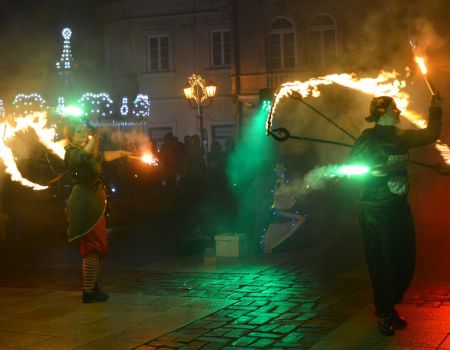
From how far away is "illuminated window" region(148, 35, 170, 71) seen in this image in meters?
31.0

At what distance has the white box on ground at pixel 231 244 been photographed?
10.3m

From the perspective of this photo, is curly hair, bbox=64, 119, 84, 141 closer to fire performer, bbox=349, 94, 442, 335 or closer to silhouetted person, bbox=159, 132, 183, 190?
fire performer, bbox=349, 94, 442, 335

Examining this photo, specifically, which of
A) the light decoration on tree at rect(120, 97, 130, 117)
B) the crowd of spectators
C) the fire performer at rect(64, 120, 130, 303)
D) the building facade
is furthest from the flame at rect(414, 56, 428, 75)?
the light decoration on tree at rect(120, 97, 130, 117)

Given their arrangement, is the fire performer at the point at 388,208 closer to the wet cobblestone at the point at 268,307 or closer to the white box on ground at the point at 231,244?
the wet cobblestone at the point at 268,307

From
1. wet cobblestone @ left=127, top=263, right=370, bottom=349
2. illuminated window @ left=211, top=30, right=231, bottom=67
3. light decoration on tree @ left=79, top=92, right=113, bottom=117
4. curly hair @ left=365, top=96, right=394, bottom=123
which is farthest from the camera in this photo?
illuminated window @ left=211, top=30, right=231, bottom=67

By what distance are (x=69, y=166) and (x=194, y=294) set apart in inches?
73.6

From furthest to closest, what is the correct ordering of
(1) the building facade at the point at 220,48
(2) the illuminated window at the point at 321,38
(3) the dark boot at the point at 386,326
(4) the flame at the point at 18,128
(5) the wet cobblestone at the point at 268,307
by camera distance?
(1) the building facade at the point at 220,48, (2) the illuminated window at the point at 321,38, (4) the flame at the point at 18,128, (5) the wet cobblestone at the point at 268,307, (3) the dark boot at the point at 386,326

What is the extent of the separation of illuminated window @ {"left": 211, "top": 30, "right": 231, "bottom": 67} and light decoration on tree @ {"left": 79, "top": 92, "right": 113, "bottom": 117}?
7.03 m

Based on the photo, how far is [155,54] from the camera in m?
31.1

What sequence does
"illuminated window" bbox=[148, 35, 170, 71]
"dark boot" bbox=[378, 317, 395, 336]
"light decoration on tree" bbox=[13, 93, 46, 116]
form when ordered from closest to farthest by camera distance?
1. "dark boot" bbox=[378, 317, 395, 336]
2. "light decoration on tree" bbox=[13, 93, 46, 116]
3. "illuminated window" bbox=[148, 35, 170, 71]

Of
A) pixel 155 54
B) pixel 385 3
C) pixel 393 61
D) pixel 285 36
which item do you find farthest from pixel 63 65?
pixel 393 61

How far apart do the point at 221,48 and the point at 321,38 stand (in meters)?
5.13

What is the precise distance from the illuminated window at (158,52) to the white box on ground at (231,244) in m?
21.5

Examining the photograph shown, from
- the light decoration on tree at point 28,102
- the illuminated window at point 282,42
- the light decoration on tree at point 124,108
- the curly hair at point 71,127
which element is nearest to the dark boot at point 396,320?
the curly hair at point 71,127
